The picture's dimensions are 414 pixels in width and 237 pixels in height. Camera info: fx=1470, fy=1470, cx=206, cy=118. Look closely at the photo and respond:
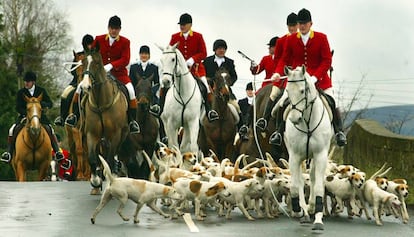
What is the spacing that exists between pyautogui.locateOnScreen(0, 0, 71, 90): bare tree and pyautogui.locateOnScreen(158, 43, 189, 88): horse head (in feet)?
192

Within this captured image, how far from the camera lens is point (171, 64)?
25.3 metres

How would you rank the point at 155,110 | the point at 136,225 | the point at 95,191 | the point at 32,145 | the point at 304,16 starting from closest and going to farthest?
the point at 136,225 → the point at 304,16 → the point at 95,191 → the point at 155,110 → the point at 32,145

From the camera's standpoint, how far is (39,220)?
20344 millimetres

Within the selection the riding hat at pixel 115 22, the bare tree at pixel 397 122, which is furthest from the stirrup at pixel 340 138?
the bare tree at pixel 397 122

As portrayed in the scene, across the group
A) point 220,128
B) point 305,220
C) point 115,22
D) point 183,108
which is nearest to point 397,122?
point 220,128

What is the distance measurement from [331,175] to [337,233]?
2.27 metres

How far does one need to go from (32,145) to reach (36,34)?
185ft

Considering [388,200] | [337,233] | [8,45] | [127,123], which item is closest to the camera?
[337,233]

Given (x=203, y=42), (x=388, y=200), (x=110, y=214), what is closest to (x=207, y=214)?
(x=110, y=214)

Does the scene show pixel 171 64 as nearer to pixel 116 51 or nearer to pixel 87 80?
pixel 116 51

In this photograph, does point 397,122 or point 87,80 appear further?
point 397,122

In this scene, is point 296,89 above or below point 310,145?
above

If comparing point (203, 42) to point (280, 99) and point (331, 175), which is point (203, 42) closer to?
point (280, 99)

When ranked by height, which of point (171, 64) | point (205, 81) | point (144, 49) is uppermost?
point (144, 49)
